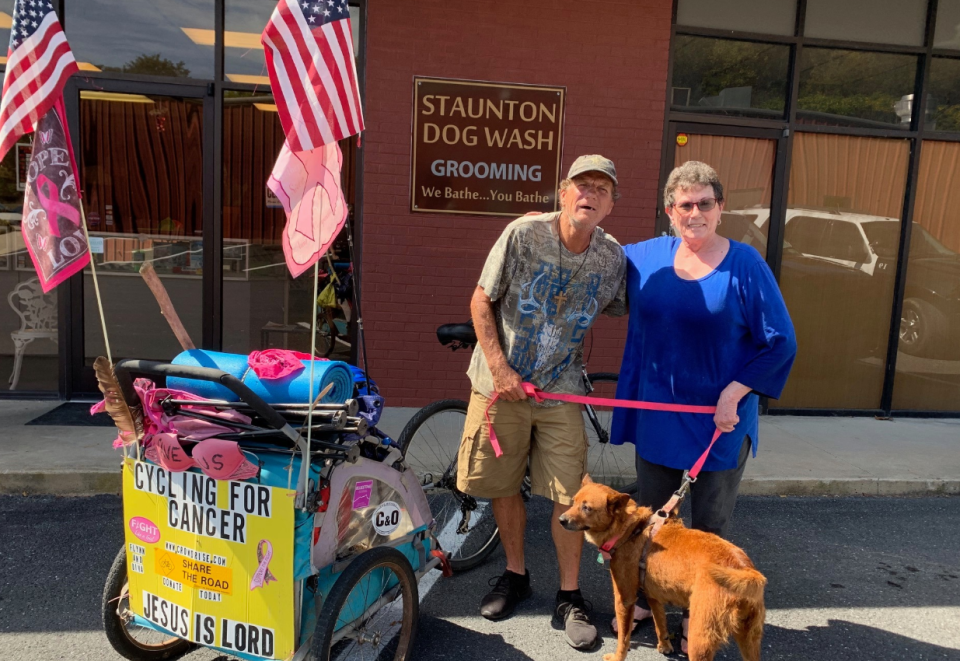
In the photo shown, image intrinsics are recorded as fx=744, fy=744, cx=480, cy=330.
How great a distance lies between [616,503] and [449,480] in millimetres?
1233

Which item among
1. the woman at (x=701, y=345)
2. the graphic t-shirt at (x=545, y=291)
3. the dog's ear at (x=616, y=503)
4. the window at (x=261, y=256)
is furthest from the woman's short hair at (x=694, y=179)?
the window at (x=261, y=256)

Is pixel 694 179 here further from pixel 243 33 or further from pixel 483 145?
pixel 243 33

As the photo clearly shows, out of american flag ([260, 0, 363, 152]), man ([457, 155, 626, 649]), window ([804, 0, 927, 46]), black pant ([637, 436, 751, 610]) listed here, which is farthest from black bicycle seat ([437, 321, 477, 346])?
window ([804, 0, 927, 46])

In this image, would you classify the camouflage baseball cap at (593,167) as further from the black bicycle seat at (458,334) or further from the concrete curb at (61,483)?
the concrete curb at (61,483)

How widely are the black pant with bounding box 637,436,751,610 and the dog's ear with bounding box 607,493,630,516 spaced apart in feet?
1.22

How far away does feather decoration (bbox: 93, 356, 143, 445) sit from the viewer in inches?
90.3

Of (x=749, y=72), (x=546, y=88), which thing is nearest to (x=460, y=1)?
(x=546, y=88)

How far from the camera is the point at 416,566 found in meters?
2.99

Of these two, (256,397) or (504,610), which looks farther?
(504,610)

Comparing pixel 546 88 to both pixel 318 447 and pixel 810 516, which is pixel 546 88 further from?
pixel 318 447

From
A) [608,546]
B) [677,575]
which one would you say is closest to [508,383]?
[608,546]

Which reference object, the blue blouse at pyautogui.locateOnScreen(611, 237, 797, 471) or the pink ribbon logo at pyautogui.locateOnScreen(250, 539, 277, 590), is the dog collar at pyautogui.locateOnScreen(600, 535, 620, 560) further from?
the pink ribbon logo at pyautogui.locateOnScreen(250, 539, 277, 590)

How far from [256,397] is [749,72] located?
5.90m

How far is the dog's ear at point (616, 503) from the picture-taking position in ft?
9.33
